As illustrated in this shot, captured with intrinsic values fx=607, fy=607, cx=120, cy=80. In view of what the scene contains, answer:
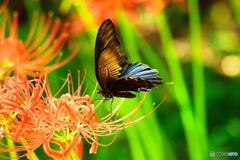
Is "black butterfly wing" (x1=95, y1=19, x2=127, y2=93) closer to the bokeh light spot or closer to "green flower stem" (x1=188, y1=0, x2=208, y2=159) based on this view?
"green flower stem" (x1=188, y1=0, x2=208, y2=159)

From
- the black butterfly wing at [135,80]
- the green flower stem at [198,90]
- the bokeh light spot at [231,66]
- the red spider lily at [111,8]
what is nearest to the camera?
the black butterfly wing at [135,80]

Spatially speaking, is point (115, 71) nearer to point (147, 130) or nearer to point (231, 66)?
point (147, 130)

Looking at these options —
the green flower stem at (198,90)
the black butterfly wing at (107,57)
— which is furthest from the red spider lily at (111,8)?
the black butterfly wing at (107,57)

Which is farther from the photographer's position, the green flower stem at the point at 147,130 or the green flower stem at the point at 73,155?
the green flower stem at the point at 147,130

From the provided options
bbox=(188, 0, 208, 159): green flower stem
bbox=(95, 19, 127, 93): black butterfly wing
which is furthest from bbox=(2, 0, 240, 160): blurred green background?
bbox=(95, 19, 127, 93): black butterfly wing

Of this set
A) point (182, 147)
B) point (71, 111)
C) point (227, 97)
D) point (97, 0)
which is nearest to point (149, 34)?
point (227, 97)

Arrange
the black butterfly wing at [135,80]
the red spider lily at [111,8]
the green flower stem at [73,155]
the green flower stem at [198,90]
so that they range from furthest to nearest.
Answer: the red spider lily at [111,8] < the green flower stem at [198,90] < the black butterfly wing at [135,80] < the green flower stem at [73,155]

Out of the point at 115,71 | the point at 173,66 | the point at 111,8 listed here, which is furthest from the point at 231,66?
the point at 115,71

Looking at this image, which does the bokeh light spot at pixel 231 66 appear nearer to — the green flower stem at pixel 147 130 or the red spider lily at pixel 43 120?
the green flower stem at pixel 147 130
